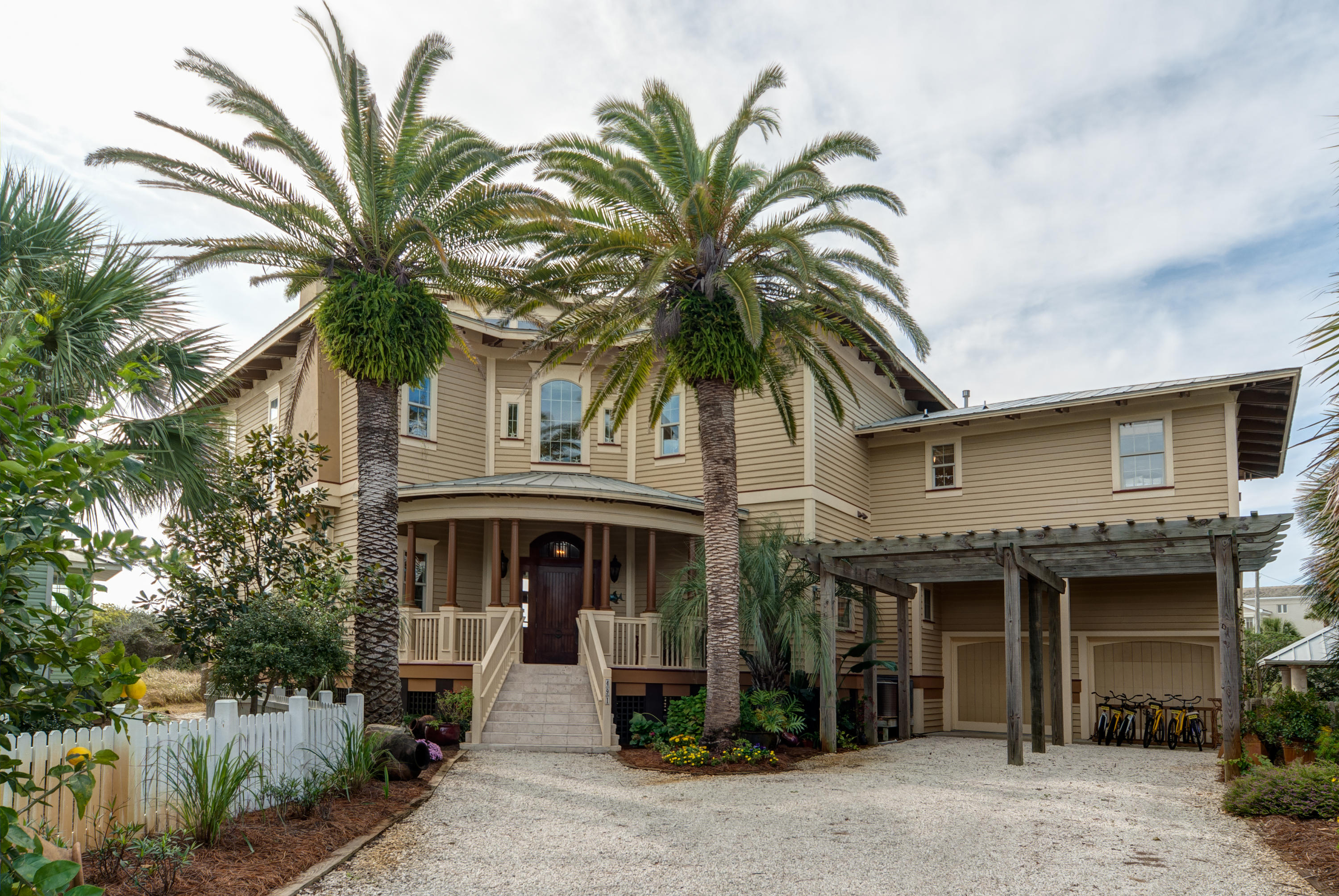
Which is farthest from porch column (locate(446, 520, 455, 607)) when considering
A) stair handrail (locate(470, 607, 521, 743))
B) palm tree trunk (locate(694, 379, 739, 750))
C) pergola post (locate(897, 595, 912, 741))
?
pergola post (locate(897, 595, 912, 741))

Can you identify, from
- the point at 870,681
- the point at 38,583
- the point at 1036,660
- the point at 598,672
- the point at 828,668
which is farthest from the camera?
the point at 870,681

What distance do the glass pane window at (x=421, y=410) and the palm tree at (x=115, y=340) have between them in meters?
7.80

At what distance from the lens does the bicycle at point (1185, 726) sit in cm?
1716

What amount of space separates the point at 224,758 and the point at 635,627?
387 inches

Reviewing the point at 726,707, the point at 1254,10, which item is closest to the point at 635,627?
the point at 726,707

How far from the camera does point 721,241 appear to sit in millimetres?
14023

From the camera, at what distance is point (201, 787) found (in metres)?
7.08

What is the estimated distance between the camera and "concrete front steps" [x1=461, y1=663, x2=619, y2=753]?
47.6 ft

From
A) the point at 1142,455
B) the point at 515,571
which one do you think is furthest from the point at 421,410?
the point at 1142,455

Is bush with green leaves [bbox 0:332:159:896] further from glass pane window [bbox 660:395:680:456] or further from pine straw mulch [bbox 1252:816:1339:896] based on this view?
glass pane window [bbox 660:395:680:456]

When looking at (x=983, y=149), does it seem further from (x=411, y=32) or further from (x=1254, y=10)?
(x=411, y=32)

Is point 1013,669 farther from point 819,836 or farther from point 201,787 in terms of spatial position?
point 201,787

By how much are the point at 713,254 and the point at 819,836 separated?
816 cm

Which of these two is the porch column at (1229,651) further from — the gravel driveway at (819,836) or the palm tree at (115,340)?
the palm tree at (115,340)
